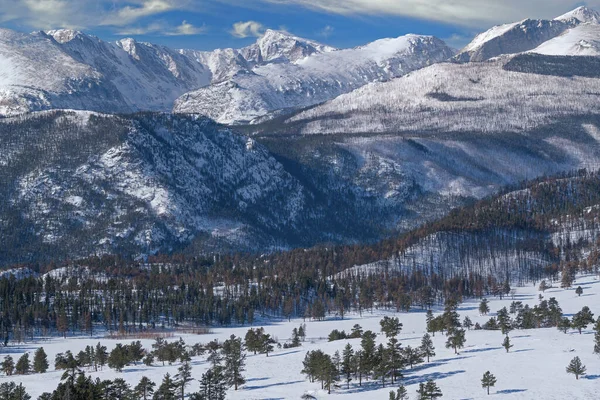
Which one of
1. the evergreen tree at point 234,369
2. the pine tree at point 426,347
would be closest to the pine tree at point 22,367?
the evergreen tree at point 234,369

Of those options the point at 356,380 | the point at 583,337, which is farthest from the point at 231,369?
the point at 583,337

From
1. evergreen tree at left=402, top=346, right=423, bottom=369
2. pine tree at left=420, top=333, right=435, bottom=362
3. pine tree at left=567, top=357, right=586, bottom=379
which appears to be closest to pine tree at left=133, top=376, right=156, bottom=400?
evergreen tree at left=402, top=346, right=423, bottom=369

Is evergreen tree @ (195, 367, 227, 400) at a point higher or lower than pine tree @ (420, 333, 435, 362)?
lower

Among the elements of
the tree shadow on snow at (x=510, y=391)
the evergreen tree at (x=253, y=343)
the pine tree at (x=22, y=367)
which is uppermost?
the evergreen tree at (x=253, y=343)

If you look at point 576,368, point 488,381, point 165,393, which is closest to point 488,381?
point 488,381

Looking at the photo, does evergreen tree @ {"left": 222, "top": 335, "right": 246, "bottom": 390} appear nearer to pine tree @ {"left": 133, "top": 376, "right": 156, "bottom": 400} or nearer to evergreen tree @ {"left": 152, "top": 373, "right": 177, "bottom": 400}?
pine tree @ {"left": 133, "top": 376, "right": 156, "bottom": 400}

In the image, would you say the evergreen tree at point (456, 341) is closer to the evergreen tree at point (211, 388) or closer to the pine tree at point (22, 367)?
the evergreen tree at point (211, 388)
